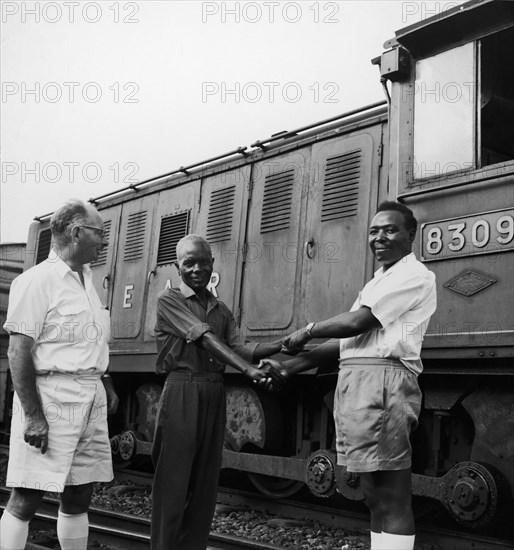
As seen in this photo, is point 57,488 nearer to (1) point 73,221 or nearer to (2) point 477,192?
(1) point 73,221

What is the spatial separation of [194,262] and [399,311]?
3.88 ft

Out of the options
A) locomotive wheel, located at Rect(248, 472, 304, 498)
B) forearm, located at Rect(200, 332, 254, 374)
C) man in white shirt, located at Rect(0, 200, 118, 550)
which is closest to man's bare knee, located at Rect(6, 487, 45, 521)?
man in white shirt, located at Rect(0, 200, 118, 550)

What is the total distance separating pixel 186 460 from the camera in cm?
356

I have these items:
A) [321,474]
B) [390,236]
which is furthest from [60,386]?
[321,474]

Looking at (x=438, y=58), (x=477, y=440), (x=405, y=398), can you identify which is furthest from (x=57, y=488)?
(x=438, y=58)

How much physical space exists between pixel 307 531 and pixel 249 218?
9.66 feet

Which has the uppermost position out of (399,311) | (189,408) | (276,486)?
(399,311)

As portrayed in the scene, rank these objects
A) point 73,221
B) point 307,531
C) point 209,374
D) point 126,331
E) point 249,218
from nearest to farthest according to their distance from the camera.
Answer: point 73,221
point 209,374
point 307,531
point 249,218
point 126,331

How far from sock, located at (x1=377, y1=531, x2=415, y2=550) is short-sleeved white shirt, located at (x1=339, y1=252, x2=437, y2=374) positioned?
68 centimetres

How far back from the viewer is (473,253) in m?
4.48

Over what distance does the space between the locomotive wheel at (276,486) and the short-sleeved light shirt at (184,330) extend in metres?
2.81

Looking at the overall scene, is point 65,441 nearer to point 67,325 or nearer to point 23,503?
point 23,503

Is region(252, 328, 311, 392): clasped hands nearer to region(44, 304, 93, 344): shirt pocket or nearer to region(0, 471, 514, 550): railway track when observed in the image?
region(44, 304, 93, 344): shirt pocket

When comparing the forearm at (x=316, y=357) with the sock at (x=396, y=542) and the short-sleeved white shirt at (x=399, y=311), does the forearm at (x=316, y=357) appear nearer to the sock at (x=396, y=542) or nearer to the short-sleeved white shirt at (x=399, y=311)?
the short-sleeved white shirt at (x=399, y=311)
